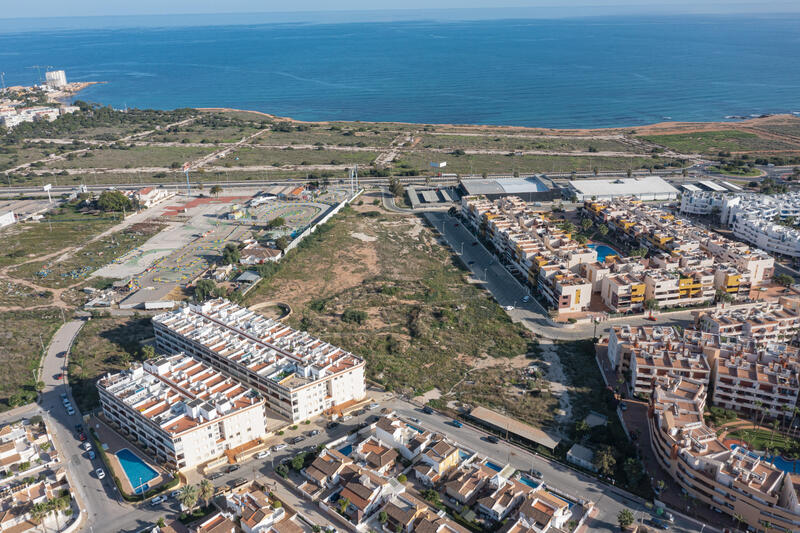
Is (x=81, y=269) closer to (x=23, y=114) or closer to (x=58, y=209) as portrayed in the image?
(x=58, y=209)

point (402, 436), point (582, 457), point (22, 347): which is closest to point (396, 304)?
point (402, 436)


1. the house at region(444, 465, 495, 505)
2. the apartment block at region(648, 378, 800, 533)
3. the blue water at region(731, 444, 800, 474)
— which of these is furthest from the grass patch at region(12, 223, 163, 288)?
the blue water at region(731, 444, 800, 474)

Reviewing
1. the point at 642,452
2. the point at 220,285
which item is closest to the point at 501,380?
the point at 642,452

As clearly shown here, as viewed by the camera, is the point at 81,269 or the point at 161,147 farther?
the point at 161,147

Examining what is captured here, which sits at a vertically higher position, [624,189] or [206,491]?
[624,189]

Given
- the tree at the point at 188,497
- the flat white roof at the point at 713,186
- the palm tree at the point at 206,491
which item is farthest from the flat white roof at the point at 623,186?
the tree at the point at 188,497

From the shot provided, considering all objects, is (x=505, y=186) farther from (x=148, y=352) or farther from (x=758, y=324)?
(x=148, y=352)

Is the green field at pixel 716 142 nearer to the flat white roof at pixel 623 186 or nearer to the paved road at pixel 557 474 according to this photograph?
the flat white roof at pixel 623 186
